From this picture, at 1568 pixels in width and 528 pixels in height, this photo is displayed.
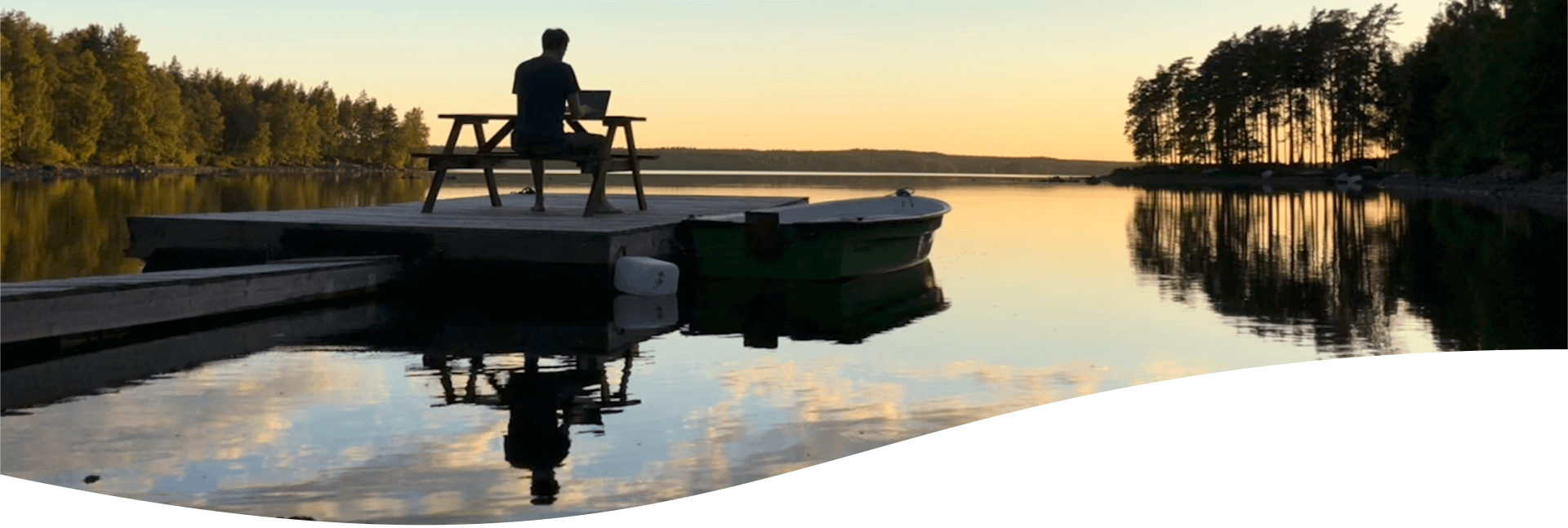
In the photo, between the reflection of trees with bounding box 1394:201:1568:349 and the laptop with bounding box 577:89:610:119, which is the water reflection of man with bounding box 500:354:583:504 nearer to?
the laptop with bounding box 577:89:610:119

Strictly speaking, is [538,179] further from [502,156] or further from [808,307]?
[808,307]

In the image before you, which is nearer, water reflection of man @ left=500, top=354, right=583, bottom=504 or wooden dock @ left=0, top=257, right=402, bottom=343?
water reflection of man @ left=500, top=354, right=583, bottom=504

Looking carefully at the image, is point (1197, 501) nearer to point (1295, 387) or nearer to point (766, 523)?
point (766, 523)

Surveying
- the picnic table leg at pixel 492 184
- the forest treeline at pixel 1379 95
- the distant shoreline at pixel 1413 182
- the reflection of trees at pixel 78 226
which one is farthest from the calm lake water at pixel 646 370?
the forest treeline at pixel 1379 95

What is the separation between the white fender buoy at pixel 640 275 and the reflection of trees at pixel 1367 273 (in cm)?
536

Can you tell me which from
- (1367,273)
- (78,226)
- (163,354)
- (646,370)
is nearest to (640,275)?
(646,370)

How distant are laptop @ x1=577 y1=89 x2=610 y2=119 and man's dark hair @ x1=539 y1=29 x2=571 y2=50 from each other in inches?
23.6

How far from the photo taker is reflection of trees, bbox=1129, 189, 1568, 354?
11.9 meters

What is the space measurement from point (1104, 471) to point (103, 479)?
153 inches

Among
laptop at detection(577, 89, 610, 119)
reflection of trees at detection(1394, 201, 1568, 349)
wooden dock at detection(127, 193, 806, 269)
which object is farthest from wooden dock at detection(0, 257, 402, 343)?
reflection of trees at detection(1394, 201, 1568, 349)

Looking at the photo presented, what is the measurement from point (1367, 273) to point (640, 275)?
32.0 feet

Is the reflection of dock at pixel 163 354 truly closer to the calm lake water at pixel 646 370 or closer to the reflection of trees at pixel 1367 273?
the calm lake water at pixel 646 370

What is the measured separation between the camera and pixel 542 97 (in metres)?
14.5

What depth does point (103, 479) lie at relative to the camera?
17.7ft
